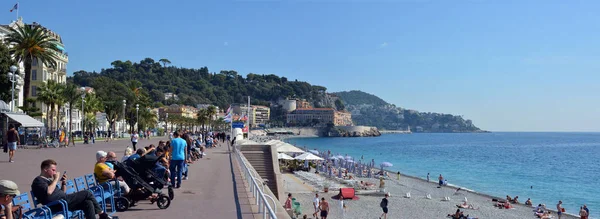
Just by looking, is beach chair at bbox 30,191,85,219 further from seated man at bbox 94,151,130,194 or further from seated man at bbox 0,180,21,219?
seated man at bbox 94,151,130,194

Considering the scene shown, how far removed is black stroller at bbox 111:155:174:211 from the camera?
8.36 m

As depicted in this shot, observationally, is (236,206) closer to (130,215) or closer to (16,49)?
(130,215)

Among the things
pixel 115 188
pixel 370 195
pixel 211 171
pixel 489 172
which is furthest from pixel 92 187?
pixel 489 172

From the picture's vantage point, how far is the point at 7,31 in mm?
42844

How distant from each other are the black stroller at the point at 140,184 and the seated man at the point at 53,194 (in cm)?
195

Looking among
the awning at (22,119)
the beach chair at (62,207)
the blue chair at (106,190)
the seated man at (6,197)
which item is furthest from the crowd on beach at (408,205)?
the awning at (22,119)

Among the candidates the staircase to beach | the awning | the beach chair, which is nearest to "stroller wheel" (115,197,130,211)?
the beach chair

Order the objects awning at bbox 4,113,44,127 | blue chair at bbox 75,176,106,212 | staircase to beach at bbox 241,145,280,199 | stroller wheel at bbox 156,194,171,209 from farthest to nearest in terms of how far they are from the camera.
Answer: awning at bbox 4,113,44,127 < staircase to beach at bbox 241,145,280,199 < stroller wheel at bbox 156,194,171,209 < blue chair at bbox 75,176,106,212

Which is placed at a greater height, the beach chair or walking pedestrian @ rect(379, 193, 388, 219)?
the beach chair

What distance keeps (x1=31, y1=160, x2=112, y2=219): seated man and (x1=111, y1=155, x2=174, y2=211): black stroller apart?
1951 mm

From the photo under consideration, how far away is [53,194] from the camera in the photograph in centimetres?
589

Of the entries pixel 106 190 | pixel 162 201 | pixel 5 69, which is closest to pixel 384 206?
pixel 162 201

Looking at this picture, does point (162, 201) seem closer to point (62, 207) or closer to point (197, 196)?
point (197, 196)

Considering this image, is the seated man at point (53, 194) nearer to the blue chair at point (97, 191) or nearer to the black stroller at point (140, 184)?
the blue chair at point (97, 191)
